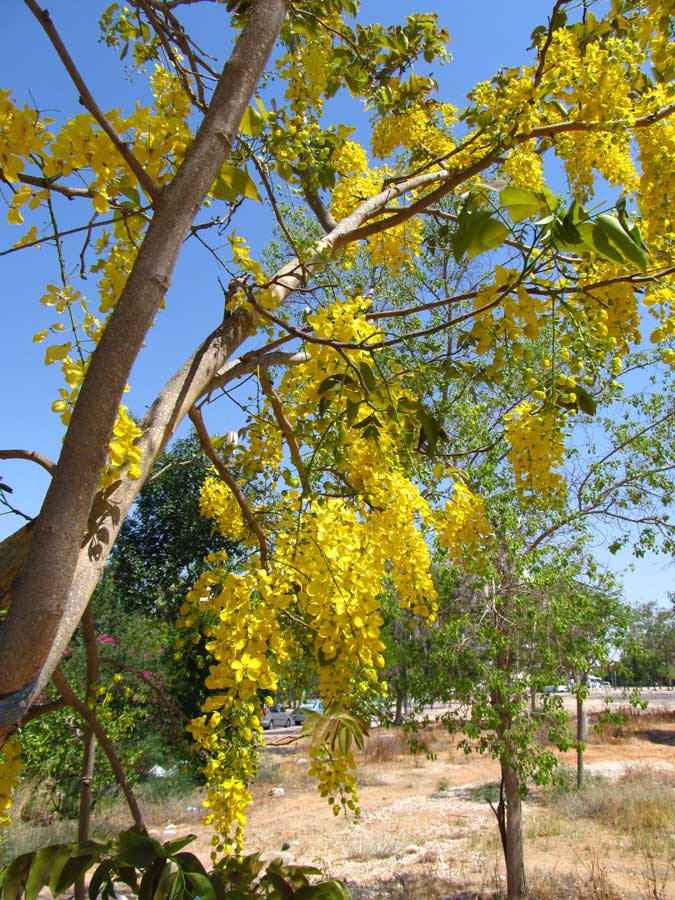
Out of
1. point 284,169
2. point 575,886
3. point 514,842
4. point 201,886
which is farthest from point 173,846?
point 575,886

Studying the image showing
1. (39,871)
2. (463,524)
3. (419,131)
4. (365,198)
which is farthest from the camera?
(419,131)

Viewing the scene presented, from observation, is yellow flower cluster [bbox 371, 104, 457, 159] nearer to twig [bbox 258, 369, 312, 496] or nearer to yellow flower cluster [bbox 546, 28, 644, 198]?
yellow flower cluster [bbox 546, 28, 644, 198]

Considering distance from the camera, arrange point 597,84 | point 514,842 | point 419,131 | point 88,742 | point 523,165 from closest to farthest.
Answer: point 88,742, point 597,84, point 523,165, point 419,131, point 514,842

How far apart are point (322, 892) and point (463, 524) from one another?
1.49 meters

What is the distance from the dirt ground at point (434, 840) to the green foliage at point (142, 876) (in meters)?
0.65

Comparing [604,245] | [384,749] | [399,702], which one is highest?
[604,245]

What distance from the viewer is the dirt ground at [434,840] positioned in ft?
22.1

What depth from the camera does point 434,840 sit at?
915 centimetres

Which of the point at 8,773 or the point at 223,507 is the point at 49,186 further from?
the point at 223,507

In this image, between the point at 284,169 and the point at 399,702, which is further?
the point at 399,702

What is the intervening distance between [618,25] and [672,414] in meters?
5.40

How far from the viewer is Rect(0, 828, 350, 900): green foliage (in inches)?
42.6

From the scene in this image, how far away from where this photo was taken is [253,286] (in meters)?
1.51

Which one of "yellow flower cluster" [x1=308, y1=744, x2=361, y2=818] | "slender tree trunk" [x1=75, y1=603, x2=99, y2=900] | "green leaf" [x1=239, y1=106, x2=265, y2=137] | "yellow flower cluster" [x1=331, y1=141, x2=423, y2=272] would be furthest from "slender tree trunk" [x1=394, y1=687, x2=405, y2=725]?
"green leaf" [x1=239, y1=106, x2=265, y2=137]
